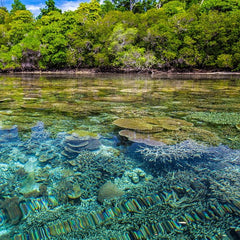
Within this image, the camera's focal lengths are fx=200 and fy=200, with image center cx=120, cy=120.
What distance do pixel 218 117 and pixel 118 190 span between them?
3219mm

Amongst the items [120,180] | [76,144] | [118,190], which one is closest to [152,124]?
[76,144]

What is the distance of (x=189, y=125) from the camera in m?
3.59

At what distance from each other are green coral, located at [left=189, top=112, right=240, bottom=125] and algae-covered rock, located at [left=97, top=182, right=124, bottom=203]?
9.13 ft

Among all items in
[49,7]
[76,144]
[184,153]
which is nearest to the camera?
[184,153]

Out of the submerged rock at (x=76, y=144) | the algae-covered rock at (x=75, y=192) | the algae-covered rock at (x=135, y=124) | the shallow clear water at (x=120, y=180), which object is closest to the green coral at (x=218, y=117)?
the shallow clear water at (x=120, y=180)

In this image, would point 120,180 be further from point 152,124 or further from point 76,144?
point 152,124

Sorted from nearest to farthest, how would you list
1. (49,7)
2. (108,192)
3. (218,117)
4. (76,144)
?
1. (108,192)
2. (76,144)
3. (218,117)
4. (49,7)

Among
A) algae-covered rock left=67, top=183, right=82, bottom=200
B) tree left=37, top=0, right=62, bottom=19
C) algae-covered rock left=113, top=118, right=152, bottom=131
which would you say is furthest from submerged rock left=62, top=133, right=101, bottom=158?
tree left=37, top=0, right=62, bottom=19

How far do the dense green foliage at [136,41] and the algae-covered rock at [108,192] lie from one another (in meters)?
26.9

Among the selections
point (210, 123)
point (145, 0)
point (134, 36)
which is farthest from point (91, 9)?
point (210, 123)

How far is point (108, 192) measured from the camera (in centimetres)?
178

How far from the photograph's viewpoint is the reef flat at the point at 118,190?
4.56ft

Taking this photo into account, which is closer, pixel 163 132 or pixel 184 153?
pixel 184 153

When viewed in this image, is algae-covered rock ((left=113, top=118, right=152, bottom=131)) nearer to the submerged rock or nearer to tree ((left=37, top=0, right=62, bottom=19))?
the submerged rock
